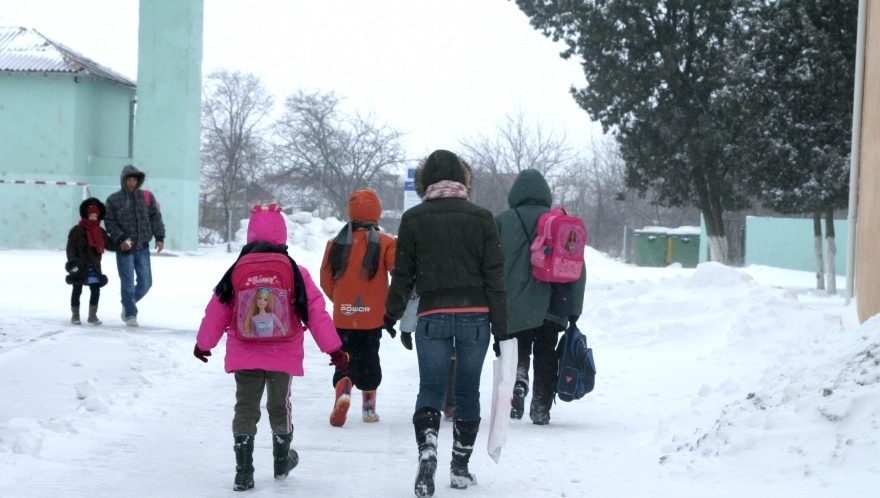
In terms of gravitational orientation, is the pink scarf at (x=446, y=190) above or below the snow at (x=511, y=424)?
above

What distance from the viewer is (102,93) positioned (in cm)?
3375

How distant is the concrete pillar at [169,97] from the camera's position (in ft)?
104

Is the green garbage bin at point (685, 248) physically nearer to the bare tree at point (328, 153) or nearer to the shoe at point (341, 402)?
the bare tree at point (328, 153)

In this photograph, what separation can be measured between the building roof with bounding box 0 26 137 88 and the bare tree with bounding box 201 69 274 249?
16.7 m

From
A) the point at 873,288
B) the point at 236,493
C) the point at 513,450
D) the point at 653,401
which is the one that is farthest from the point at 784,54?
the point at 236,493

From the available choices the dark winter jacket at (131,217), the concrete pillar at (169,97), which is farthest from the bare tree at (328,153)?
the dark winter jacket at (131,217)

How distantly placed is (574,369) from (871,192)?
5139mm

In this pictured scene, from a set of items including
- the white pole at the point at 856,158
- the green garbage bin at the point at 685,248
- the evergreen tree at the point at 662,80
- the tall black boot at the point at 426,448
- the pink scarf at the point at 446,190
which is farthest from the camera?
the green garbage bin at the point at 685,248

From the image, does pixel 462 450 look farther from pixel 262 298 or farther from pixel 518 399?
pixel 518 399

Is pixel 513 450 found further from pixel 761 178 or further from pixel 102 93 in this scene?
pixel 102 93

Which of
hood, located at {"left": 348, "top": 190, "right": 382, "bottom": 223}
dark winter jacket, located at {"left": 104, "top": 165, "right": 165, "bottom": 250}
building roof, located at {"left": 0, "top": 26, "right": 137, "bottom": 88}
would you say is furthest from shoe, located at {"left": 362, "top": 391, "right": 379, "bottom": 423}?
building roof, located at {"left": 0, "top": 26, "right": 137, "bottom": 88}

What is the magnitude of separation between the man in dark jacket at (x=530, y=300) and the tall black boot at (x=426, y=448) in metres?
2.11

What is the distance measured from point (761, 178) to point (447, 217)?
67.5 ft

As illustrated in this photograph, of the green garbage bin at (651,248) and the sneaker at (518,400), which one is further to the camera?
the green garbage bin at (651,248)
